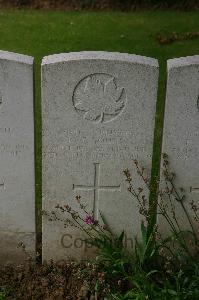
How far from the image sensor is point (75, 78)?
4.36 meters

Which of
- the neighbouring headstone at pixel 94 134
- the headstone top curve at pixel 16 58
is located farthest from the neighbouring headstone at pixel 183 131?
the headstone top curve at pixel 16 58

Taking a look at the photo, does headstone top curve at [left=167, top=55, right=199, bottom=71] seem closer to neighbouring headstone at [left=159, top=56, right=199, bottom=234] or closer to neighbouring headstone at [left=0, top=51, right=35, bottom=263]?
neighbouring headstone at [left=159, top=56, right=199, bottom=234]

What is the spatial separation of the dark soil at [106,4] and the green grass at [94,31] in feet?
0.74

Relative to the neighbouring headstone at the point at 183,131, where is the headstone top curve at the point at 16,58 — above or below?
above

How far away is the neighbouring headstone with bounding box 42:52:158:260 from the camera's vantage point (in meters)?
4.35

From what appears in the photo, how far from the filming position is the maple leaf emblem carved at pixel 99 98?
4.39 meters

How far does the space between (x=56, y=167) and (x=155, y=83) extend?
0.96 m

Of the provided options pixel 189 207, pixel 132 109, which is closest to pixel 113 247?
pixel 189 207

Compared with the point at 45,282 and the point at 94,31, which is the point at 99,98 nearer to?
the point at 45,282

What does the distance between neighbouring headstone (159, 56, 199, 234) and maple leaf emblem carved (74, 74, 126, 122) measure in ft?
1.17

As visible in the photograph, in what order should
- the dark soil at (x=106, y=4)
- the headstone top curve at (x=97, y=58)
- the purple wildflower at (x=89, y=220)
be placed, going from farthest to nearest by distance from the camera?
the dark soil at (x=106, y=4), the purple wildflower at (x=89, y=220), the headstone top curve at (x=97, y=58)

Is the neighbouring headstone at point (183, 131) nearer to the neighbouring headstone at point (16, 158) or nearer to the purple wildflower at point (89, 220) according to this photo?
the purple wildflower at point (89, 220)

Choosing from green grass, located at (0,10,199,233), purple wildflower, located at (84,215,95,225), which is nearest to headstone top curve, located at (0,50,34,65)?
purple wildflower, located at (84,215,95,225)

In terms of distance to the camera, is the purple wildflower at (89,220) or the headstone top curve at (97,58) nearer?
the headstone top curve at (97,58)
